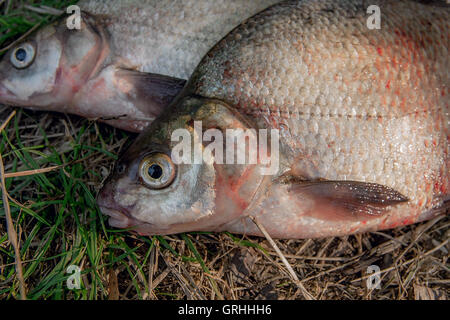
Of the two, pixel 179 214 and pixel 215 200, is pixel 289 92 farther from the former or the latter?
pixel 179 214

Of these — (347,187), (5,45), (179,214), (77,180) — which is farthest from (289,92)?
(5,45)

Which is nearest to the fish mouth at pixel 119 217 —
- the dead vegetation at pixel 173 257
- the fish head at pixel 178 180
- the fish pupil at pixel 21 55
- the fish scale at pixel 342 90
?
the fish head at pixel 178 180

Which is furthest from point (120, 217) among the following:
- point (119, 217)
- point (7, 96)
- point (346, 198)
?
point (7, 96)

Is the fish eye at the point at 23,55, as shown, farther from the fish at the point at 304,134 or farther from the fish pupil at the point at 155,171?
the fish pupil at the point at 155,171

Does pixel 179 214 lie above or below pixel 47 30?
below

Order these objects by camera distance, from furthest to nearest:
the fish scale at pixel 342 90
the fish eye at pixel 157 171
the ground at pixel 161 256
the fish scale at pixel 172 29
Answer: the fish scale at pixel 172 29, the ground at pixel 161 256, the fish scale at pixel 342 90, the fish eye at pixel 157 171

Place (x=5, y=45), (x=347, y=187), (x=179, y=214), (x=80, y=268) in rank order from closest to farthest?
(x=179, y=214) → (x=347, y=187) → (x=80, y=268) → (x=5, y=45)

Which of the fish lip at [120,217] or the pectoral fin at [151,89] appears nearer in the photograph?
the fish lip at [120,217]

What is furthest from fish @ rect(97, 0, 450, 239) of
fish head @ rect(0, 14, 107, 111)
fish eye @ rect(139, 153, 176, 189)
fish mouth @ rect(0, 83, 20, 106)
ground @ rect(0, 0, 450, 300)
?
fish mouth @ rect(0, 83, 20, 106)
